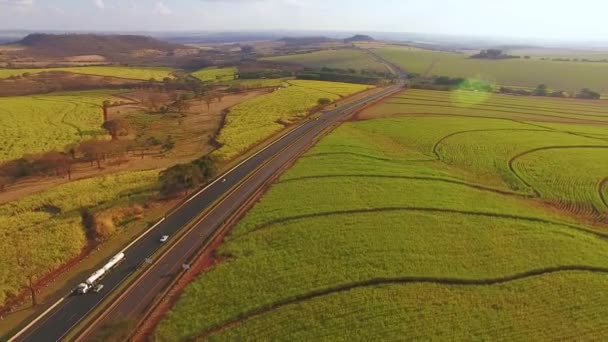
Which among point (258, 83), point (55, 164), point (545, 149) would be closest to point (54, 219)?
point (55, 164)

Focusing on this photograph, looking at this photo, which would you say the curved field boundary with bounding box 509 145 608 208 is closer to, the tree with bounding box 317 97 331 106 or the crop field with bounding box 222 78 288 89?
the tree with bounding box 317 97 331 106

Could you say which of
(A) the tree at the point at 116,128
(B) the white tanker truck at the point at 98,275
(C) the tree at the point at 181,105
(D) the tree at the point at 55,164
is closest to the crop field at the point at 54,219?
(B) the white tanker truck at the point at 98,275

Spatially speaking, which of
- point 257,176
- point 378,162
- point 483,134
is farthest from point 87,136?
point 483,134

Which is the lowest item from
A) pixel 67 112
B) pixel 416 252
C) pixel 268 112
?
pixel 416 252

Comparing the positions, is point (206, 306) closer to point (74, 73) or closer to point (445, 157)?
point (445, 157)

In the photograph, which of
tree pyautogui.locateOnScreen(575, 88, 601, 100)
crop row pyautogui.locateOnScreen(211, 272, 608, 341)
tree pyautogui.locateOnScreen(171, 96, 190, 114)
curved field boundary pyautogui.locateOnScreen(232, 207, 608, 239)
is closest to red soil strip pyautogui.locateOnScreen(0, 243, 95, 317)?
curved field boundary pyautogui.locateOnScreen(232, 207, 608, 239)

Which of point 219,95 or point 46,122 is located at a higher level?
point 219,95

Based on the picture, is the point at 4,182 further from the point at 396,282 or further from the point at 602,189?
the point at 602,189
